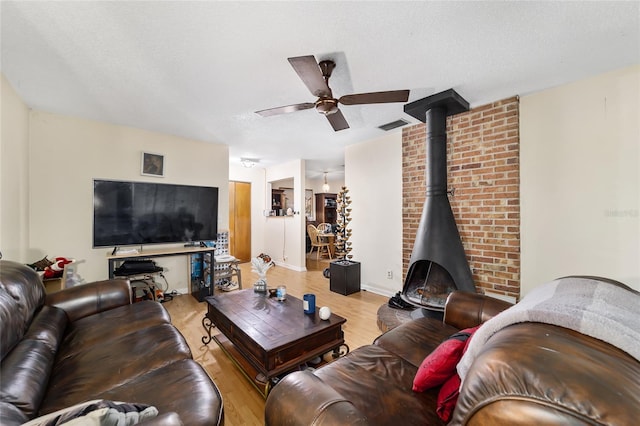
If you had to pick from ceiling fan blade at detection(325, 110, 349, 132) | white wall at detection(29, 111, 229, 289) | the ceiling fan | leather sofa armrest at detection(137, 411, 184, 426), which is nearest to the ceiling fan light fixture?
the ceiling fan

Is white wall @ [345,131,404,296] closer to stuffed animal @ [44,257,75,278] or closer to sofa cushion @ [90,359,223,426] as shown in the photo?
sofa cushion @ [90,359,223,426]

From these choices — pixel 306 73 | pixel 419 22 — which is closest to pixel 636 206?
pixel 419 22

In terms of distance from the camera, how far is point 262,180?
604 cm

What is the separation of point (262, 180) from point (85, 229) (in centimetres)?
350

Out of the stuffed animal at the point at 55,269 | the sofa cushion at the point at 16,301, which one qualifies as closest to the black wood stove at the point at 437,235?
the sofa cushion at the point at 16,301

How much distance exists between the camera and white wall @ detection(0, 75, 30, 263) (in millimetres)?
2096

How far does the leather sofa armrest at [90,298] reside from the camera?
169 centimetres

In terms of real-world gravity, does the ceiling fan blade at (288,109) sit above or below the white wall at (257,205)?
above

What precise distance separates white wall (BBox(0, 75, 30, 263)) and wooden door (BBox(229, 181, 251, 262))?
3.22 metres

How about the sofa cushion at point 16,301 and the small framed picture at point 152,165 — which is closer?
the sofa cushion at point 16,301

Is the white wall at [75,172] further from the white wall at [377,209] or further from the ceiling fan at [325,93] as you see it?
the white wall at [377,209]

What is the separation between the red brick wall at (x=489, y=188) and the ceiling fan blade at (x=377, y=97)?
1318 mm

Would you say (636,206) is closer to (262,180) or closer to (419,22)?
(419,22)

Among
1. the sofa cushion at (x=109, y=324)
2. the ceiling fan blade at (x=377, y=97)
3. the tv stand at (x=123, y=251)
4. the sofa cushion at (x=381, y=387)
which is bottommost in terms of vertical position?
the sofa cushion at (x=381, y=387)
